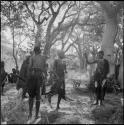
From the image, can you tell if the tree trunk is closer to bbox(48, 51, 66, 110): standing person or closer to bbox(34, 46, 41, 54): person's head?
bbox(48, 51, 66, 110): standing person

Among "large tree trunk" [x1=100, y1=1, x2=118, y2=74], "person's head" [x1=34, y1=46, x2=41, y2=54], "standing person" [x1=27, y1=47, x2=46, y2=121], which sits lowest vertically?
"standing person" [x1=27, y1=47, x2=46, y2=121]

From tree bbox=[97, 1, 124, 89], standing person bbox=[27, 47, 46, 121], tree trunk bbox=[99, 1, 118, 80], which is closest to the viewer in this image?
standing person bbox=[27, 47, 46, 121]

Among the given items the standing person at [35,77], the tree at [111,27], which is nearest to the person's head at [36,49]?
the standing person at [35,77]

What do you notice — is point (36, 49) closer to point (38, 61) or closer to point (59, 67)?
point (38, 61)

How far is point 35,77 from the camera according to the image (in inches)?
288

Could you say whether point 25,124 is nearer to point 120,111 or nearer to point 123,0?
point 120,111

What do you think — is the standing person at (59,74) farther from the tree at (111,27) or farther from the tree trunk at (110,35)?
the tree at (111,27)

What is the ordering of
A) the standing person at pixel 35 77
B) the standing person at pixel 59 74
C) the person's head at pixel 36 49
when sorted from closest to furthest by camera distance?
the standing person at pixel 35 77
the person's head at pixel 36 49
the standing person at pixel 59 74

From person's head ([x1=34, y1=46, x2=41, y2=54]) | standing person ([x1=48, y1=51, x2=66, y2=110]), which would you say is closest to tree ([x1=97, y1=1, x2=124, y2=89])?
standing person ([x1=48, y1=51, x2=66, y2=110])

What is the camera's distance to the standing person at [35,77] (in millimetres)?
7301

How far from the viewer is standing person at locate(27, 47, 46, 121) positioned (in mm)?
7301

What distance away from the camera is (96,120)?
764 centimetres

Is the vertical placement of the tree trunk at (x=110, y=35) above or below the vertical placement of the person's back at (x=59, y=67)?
above

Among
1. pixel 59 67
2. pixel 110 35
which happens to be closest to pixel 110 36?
pixel 110 35
